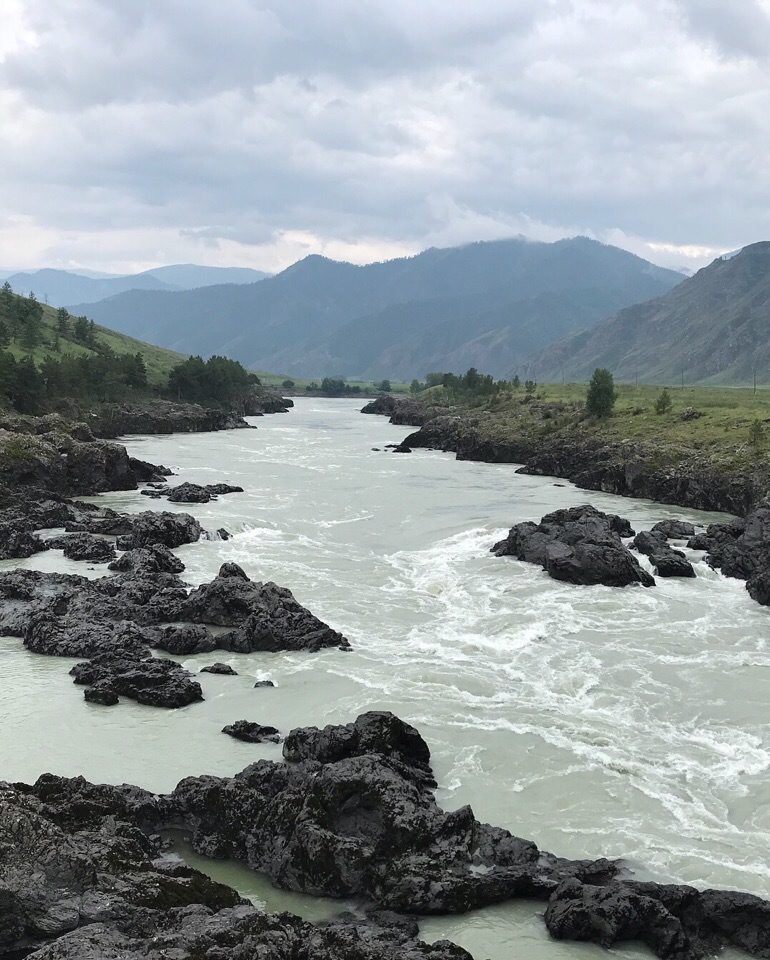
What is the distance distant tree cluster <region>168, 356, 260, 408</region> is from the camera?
536 feet

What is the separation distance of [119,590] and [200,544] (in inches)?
512

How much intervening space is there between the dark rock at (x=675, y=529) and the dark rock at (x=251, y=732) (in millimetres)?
34751

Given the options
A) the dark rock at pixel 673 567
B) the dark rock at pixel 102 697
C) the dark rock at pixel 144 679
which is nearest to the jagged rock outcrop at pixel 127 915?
the dark rock at pixel 102 697

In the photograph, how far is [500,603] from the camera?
3697cm

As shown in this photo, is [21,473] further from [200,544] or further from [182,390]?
[182,390]

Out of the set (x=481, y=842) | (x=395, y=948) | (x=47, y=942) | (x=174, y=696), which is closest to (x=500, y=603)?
(x=174, y=696)

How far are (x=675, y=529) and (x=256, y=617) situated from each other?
3230cm

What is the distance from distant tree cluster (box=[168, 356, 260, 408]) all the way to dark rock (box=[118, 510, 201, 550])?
11564cm

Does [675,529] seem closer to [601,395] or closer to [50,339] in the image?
[601,395]

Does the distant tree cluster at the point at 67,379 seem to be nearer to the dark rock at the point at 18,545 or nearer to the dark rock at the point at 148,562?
the dark rock at the point at 18,545

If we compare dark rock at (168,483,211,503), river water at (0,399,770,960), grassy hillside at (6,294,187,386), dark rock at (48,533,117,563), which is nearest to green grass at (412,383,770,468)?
river water at (0,399,770,960)

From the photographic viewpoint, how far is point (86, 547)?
44.0 m

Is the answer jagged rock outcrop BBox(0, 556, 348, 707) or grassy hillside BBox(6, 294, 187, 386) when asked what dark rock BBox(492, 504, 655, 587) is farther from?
grassy hillside BBox(6, 294, 187, 386)

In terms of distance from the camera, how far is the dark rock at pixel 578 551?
4025 cm
